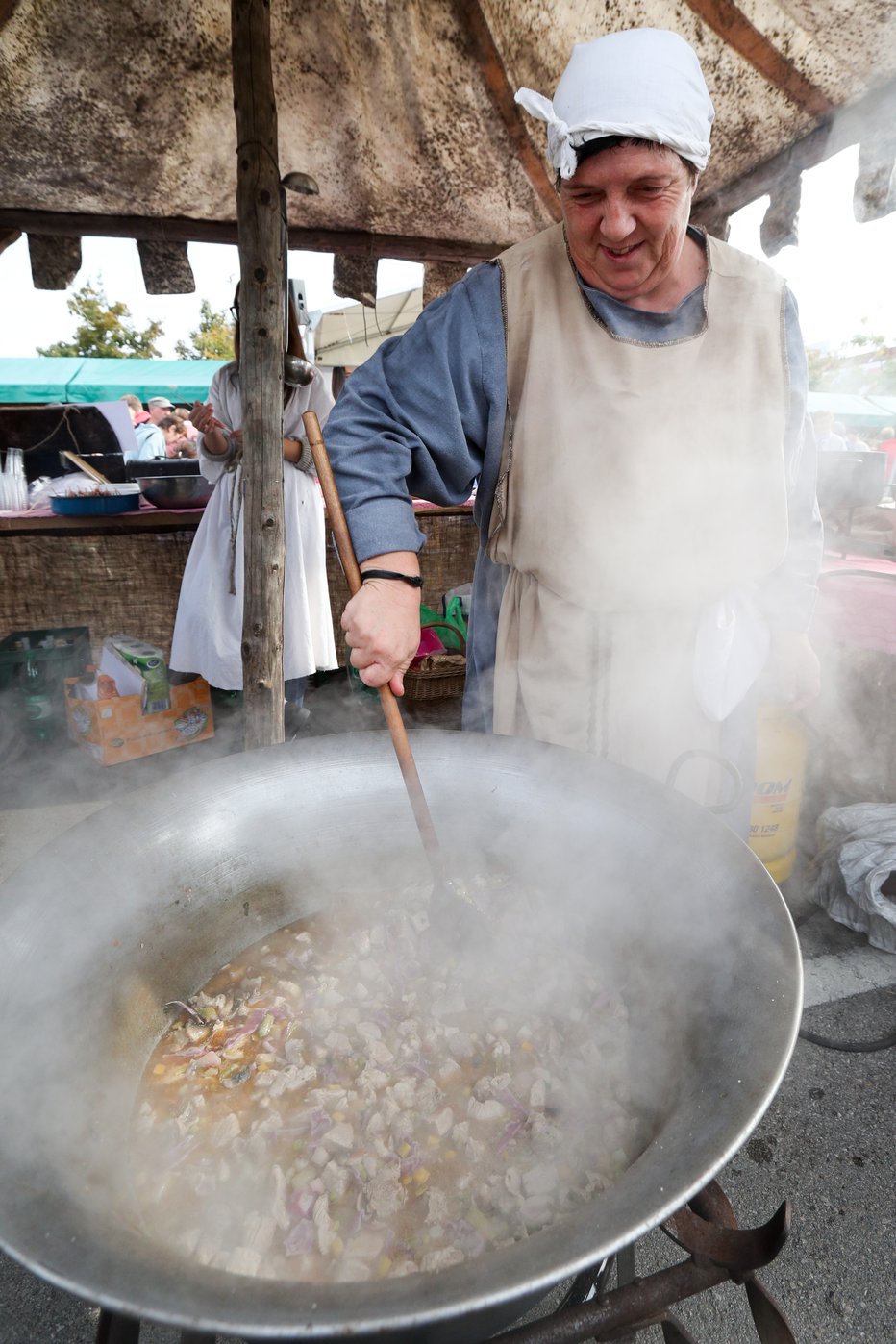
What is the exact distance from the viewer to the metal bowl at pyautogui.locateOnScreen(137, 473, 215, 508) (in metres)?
4.77

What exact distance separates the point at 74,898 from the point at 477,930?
2.87ft

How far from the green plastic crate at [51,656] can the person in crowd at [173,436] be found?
553 centimetres

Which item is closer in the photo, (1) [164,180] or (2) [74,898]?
(2) [74,898]

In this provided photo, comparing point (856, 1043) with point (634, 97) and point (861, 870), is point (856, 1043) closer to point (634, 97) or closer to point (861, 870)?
point (861, 870)

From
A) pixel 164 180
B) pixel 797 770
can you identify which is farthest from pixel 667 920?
pixel 164 180

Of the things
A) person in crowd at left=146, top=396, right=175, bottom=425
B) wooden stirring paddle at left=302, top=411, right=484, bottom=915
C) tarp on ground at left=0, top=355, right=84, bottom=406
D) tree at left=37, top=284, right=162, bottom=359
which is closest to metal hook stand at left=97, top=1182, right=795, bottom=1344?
wooden stirring paddle at left=302, top=411, right=484, bottom=915

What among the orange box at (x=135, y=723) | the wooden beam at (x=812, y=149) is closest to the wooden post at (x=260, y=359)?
the orange box at (x=135, y=723)

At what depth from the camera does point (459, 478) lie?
1869mm

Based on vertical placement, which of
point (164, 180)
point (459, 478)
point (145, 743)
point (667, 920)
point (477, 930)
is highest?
point (164, 180)

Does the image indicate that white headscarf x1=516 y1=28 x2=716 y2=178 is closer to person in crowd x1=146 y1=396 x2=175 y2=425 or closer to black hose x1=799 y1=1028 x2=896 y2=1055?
black hose x1=799 y1=1028 x2=896 y2=1055

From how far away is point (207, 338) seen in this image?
4000 cm

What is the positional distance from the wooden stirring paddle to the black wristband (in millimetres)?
41

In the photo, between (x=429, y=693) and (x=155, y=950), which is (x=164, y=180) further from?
(x=155, y=950)

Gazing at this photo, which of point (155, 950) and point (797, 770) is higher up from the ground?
point (155, 950)
